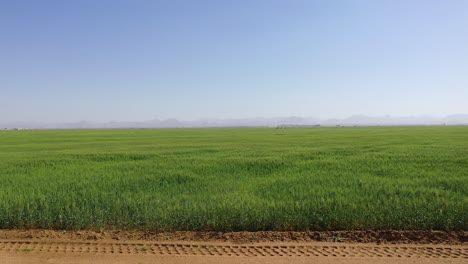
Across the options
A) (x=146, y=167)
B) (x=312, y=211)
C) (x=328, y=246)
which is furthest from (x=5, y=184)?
(x=328, y=246)

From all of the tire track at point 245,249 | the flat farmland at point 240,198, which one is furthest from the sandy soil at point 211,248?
the flat farmland at point 240,198

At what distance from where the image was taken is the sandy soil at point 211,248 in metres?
5.57

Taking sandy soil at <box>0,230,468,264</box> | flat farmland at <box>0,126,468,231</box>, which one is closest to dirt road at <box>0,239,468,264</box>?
sandy soil at <box>0,230,468,264</box>

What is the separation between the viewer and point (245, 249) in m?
6.07

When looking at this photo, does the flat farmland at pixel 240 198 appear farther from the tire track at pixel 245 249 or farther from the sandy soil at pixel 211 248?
the tire track at pixel 245 249

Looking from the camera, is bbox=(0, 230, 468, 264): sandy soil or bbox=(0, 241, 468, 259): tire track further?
bbox=(0, 241, 468, 259): tire track

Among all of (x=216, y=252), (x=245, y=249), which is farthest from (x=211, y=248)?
(x=245, y=249)

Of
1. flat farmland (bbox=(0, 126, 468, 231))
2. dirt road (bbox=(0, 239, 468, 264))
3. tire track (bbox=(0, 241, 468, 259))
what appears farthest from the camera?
flat farmland (bbox=(0, 126, 468, 231))

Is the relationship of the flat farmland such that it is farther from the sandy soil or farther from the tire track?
the tire track

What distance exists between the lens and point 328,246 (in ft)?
20.3

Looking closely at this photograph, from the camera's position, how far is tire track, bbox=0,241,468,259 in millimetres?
5766

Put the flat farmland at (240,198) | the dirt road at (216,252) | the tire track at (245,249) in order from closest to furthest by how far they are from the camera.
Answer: the dirt road at (216,252)
the tire track at (245,249)
the flat farmland at (240,198)

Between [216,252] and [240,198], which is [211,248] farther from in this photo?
[240,198]

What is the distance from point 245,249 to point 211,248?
54 cm
